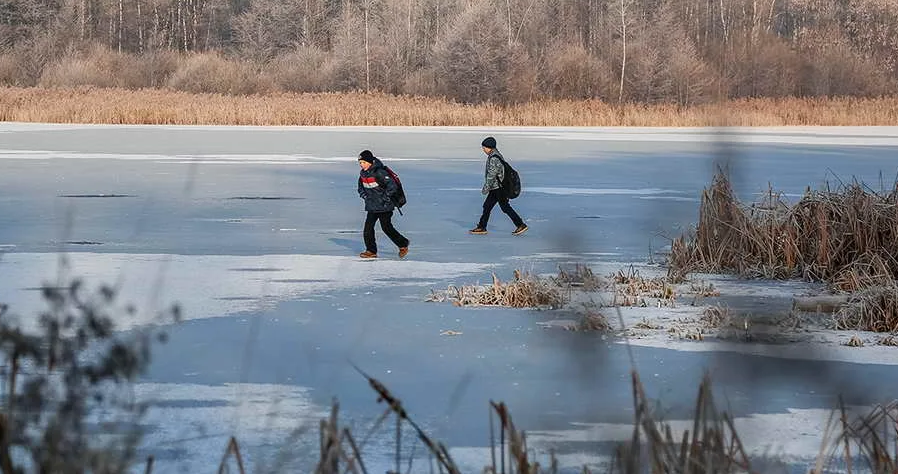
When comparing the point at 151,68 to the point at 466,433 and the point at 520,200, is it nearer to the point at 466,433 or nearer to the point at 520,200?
the point at 520,200

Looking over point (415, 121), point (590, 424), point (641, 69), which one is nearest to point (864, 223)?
point (590, 424)

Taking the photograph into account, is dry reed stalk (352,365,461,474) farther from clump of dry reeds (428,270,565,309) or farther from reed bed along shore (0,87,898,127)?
reed bed along shore (0,87,898,127)

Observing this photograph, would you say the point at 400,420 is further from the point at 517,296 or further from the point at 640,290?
the point at 640,290

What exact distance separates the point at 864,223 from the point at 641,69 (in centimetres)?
3780

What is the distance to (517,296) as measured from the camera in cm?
816

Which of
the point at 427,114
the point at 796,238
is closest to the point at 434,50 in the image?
the point at 427,114

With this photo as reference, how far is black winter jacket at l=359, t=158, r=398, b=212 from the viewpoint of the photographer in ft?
33.6

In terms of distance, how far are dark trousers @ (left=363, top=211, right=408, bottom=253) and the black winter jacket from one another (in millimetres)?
55

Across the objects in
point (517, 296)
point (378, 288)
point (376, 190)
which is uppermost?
point (376, 190)

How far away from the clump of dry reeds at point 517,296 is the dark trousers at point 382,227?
79.7 inches

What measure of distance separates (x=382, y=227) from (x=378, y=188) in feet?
1.01

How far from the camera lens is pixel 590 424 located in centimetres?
498

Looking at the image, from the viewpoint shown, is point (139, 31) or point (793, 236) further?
point (139, 31)

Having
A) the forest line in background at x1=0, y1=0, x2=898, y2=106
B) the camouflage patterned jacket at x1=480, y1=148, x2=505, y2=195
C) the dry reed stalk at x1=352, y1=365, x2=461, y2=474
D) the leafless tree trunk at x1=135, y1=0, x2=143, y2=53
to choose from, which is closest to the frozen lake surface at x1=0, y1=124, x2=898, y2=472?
the camouflage patterned jacket at x1=480, y1=148, x2=505, y2=195
